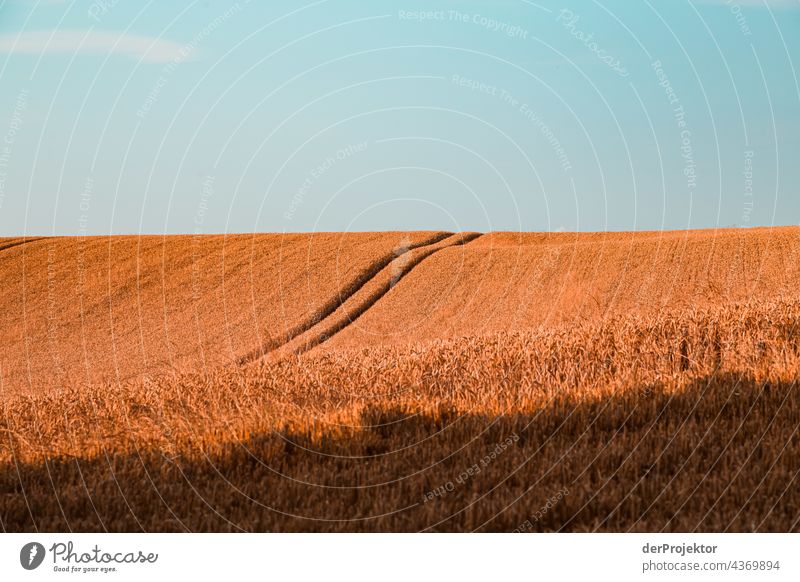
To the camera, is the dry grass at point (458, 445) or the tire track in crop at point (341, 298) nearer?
the dry grass at point (458, 445)

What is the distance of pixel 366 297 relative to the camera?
137 ft

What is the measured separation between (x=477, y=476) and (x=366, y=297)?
36199mm

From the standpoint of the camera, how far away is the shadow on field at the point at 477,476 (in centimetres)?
505

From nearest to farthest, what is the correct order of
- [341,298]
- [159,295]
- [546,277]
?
[546,277]
[341,298]
[159,295]

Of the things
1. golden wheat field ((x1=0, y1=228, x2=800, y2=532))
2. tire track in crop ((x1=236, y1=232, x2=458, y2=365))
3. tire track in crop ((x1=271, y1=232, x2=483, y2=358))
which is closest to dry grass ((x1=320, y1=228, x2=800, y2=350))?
tire track in crop ((x1=271, y1=232, x2=483, y2=358))

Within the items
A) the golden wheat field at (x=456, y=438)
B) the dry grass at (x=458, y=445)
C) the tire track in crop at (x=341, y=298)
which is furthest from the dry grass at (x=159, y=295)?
the dry grass at (x=458, y=445)

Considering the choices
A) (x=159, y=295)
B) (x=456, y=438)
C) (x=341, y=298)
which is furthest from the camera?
(x=159, y=295)

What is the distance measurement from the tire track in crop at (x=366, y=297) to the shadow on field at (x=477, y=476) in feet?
79.5

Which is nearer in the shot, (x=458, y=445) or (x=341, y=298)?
(x=458, y=445)

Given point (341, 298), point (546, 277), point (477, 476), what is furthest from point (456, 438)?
point (341, 298)

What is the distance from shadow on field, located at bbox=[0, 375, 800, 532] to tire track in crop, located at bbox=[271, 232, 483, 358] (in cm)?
2424

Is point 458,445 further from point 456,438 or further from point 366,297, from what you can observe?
point 366,297

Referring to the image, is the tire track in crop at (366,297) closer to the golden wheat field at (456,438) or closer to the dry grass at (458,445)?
the golden wheat field at (456,438)

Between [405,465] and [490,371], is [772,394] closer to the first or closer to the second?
[490,371]
